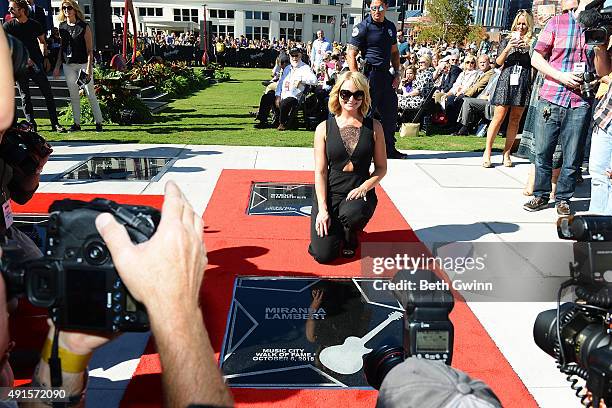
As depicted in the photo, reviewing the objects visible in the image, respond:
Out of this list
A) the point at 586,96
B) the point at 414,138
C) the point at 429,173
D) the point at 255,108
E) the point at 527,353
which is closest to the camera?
the point at 527,353

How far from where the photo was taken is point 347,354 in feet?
10.3

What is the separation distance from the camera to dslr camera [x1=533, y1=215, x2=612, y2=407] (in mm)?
1585

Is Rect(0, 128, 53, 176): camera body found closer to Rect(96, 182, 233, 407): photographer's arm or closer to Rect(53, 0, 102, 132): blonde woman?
Rect(96, 182, 233, 407): photographer's arm

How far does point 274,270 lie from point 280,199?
1958mm

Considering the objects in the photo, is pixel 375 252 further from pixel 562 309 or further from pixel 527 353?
pixel 562 309

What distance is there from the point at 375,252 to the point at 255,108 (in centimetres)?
1034

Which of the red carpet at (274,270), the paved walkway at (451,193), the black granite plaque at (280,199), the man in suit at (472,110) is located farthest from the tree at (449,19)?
the red carpet at (274,270)

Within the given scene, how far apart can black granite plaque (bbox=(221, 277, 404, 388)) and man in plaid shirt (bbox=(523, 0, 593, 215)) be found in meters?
2.91

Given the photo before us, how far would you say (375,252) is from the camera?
Result: 4.77 m

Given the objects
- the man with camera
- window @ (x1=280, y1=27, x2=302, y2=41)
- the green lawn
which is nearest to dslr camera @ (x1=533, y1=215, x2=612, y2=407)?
the man with camera

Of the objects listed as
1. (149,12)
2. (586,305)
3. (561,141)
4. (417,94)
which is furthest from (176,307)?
Answer: (149,12)

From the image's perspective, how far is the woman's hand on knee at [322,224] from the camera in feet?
14.3

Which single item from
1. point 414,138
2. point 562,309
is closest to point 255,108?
point 414,138

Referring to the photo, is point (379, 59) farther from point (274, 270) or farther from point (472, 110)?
point (274, 270)
